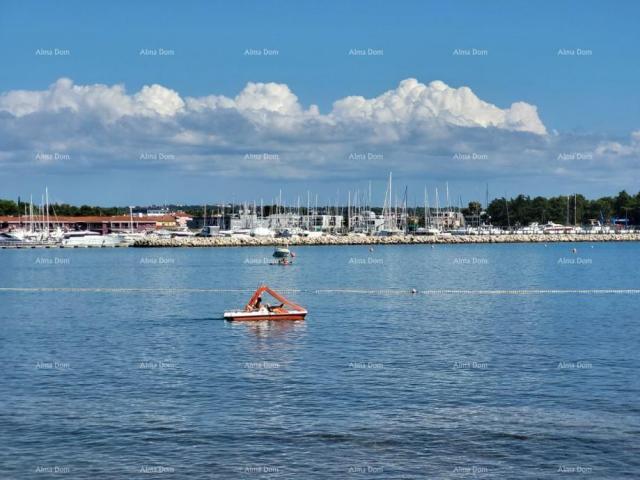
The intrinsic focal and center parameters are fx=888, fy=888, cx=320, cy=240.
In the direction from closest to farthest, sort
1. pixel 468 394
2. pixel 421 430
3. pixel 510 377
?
1. pixel 421 430
2. pixel 468 394
3. pixel 510 377

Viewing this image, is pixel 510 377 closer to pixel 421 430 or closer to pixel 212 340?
pixel 421 430

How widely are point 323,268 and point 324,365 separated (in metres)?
88.5

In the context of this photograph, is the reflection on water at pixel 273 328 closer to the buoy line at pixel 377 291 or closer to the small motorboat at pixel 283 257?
the buoy line at pixel 377 291

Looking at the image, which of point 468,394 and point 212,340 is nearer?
point 468,394

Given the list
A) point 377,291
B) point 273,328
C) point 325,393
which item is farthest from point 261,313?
point 377,291

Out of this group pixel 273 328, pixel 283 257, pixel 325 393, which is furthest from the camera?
pixel 283 257

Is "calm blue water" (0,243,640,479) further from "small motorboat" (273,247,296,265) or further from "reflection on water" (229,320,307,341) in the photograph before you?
"small motorboat" (273,247,296,265)

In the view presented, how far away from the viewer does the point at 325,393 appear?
3281 centimetres

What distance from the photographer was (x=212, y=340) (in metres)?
48.0

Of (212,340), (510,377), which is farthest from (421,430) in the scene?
(212,340)

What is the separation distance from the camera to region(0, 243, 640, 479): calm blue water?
24.7 meters

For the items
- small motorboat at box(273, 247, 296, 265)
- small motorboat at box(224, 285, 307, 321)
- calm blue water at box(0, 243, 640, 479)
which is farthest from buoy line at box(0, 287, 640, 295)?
small motorboat at box(273, 247, 296, 265)

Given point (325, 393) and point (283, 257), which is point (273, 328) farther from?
point (283, 257)

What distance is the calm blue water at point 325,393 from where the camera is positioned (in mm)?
24719
